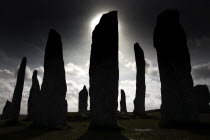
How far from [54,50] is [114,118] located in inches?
439

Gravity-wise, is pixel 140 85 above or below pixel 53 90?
above

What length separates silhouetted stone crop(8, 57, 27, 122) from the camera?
101 feet

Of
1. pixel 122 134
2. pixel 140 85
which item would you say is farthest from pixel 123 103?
pixel 122 134

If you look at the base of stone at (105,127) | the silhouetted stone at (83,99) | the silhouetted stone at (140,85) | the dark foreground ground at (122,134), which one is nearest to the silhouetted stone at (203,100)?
the silhouetted stone at (140,85)

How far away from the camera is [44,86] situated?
2258 cm

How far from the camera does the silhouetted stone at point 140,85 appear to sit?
122 feet

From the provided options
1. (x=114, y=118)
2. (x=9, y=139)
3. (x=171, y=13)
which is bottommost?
(x=9, y=139)

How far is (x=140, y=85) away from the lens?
123 feet

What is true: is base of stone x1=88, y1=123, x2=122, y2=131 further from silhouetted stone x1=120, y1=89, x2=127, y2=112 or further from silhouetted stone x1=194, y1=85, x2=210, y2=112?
silhouetted stone x1=120, y1=89, x2=127, y2=112

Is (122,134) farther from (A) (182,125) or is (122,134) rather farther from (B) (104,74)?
(A) (182,125)

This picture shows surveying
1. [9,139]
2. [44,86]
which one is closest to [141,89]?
[44,86]

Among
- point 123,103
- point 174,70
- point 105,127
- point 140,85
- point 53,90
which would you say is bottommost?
point 105,127

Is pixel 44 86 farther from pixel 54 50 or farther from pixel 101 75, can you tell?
pixel 101 75

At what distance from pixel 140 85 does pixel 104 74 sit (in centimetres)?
1959
